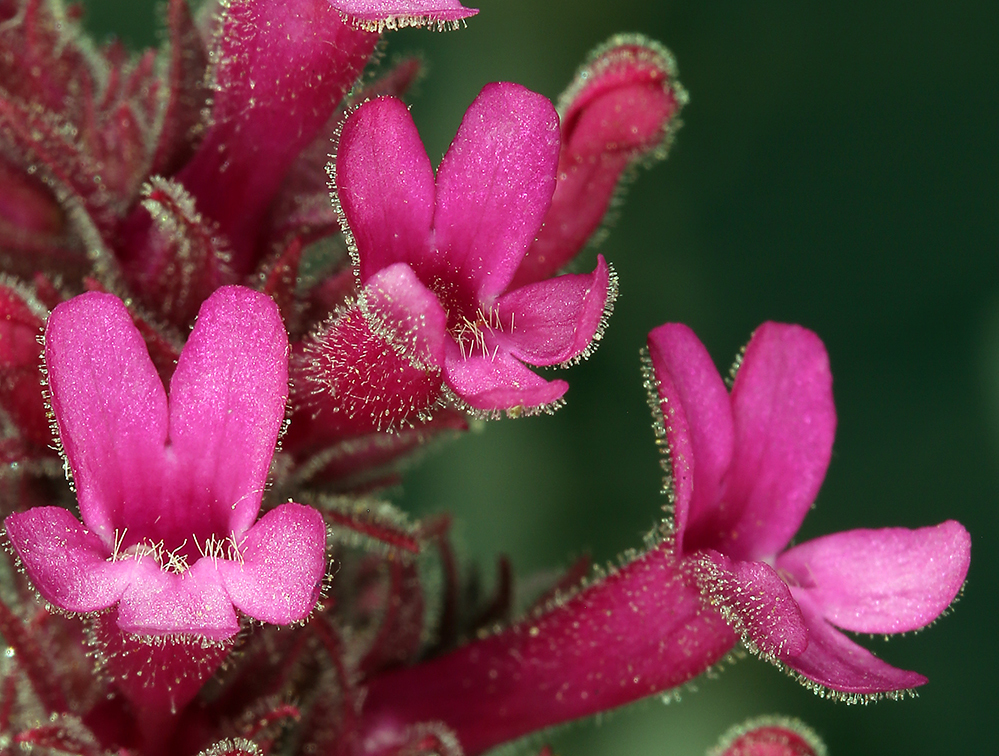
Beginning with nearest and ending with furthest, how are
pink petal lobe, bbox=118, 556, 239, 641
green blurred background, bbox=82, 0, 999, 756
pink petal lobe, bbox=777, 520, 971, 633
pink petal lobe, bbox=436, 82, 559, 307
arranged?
pink petal lobe, bbox=118, 556, 239, 641
pink petal lobe, bbox=436, 82, 559, 307
pink petal lobe, bbox=777, 520, 971, 633
green blurred background, bbox=82, 0, 999, 756

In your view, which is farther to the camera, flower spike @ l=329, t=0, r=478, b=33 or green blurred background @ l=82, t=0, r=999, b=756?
green blurred background @ l=82, t=0, r=999, b=756

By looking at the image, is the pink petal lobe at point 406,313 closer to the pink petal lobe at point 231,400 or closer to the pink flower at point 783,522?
the pink petal lobe at point 231,400

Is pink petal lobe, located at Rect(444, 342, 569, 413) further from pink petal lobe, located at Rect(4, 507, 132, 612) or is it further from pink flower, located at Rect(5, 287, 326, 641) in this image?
pink petal lobe, located at Rect(4, 507, 132, 612)

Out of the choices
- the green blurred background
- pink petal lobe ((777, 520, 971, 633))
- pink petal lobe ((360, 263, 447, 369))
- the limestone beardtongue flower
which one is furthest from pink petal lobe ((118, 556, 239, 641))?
the green blurred background

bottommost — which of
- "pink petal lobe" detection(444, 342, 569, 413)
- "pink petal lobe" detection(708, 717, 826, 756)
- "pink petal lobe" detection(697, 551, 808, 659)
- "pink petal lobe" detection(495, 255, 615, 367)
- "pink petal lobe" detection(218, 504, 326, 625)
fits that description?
"pink petal lobe" detection(708, 717, 826, 756)

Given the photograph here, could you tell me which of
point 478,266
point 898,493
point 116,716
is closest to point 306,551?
point 478,266

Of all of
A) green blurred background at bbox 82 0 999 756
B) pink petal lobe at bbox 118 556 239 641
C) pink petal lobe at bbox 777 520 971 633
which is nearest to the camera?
pink petal lobe at bbox 118 556 239 641

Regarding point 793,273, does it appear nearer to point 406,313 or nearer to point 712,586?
point 712,586

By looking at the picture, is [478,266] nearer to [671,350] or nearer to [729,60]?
[671,350]
